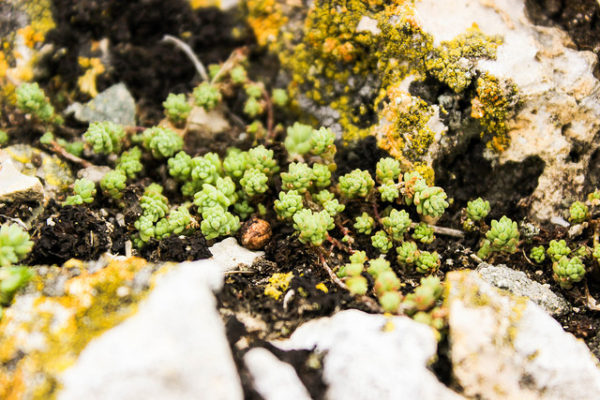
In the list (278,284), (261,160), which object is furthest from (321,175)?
(278,284)

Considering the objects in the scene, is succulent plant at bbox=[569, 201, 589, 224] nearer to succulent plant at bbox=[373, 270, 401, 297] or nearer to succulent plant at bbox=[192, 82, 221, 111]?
succulent plant at bbox=[373, 270, 401, 297]

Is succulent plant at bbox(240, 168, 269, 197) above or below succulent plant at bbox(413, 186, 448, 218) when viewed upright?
→ below

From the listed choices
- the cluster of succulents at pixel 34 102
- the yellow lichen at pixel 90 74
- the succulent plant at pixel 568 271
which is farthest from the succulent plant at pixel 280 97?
the succulent plant at pixel 568 271

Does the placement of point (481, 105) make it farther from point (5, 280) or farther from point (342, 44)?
point (5, 280)

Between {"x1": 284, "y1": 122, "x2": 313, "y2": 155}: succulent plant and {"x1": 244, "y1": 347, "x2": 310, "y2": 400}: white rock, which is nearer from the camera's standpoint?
{"x1": 244, "y1": 347, "x2": 310, "y2": 400}: white rock

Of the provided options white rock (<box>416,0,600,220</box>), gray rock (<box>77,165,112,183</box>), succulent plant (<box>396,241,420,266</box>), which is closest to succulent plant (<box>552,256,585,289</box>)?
white rock (<box>416,0,600,220</box>)
